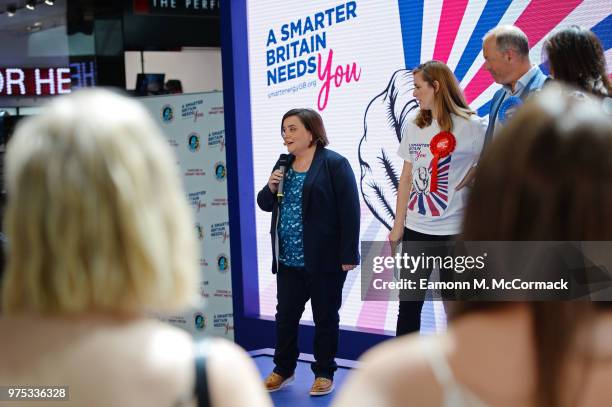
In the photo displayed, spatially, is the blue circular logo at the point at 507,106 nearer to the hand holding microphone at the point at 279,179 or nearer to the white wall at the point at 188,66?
the hand holding microphone at the point at 279,179

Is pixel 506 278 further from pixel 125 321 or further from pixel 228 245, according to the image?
pixel 228 245

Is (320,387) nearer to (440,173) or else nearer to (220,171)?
(440,173)

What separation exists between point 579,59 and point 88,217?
8.30 ft

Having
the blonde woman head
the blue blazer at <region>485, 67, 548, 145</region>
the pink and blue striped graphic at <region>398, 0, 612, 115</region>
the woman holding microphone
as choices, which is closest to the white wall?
the pink and blue striped graphic at <region>398, 0, 612, 115</region>

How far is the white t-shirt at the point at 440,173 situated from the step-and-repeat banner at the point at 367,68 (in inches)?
29.8

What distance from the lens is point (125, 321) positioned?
1114 millimetres

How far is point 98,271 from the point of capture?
1.07 meters

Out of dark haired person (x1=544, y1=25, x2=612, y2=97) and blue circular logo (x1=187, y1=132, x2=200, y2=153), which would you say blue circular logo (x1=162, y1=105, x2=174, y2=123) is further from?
dark haired person (x1=544, y1=25, x2=612, y2=97)

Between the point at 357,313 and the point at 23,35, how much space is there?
695 centimetres

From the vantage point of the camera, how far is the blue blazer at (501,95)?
12.1ft

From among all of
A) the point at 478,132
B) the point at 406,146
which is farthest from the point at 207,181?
the point at 478,132

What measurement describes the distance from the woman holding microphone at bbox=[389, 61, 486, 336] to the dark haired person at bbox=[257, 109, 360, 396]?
1.43 ft

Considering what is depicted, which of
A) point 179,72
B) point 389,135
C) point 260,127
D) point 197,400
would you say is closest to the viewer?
point 197,400

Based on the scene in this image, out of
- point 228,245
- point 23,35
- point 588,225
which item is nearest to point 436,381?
point 588,225
